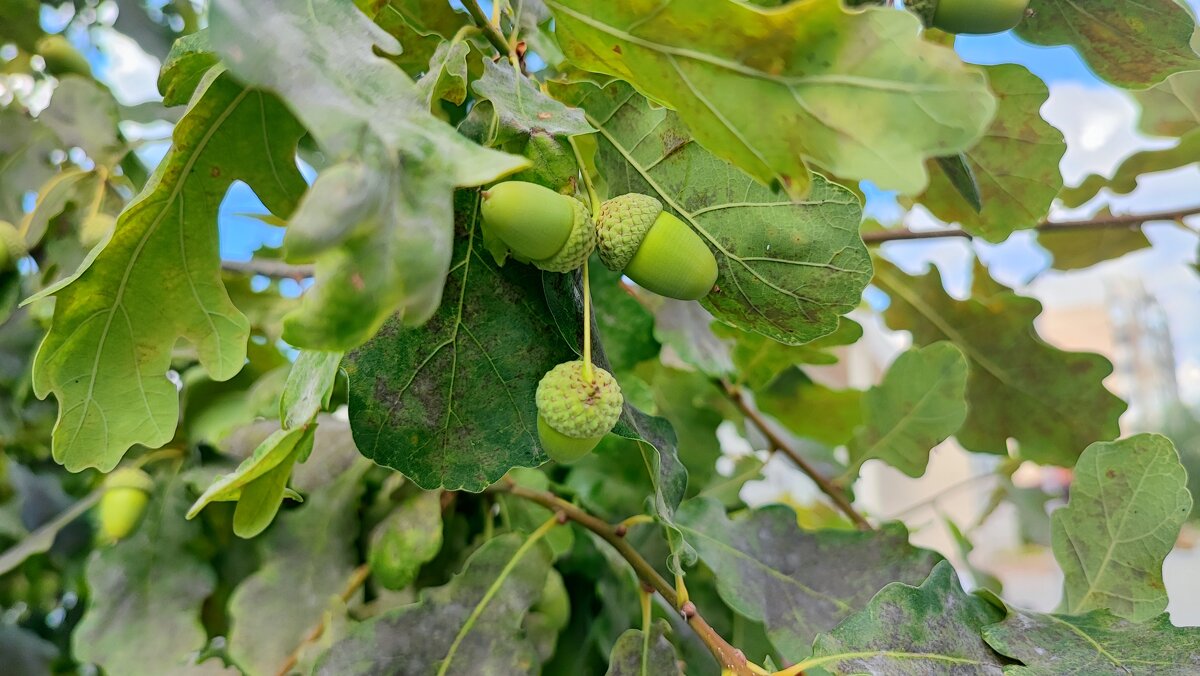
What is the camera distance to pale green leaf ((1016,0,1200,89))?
522 millimetres

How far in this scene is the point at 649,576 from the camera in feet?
1.82

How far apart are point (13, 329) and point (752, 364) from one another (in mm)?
709

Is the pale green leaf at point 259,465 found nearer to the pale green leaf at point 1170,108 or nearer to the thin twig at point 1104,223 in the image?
the thin twig at point 1104,223

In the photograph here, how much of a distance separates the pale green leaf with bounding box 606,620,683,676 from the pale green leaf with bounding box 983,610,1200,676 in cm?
20

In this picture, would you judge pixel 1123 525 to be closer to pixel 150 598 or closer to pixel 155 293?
pixel 155 293

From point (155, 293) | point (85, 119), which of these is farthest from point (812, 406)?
point (85, 119)

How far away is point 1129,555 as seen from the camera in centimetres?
53

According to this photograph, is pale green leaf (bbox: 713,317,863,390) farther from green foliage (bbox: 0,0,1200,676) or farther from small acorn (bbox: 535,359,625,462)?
small acorn (bbox: 535,359,625,462)

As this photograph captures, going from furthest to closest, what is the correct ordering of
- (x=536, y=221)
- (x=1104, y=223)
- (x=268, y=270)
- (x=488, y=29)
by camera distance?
(x=1104, y=223), (x=268, y=270), (x=488, y=29), (x=536, y=221)

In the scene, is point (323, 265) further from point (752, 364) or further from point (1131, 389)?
point (1131, 389)

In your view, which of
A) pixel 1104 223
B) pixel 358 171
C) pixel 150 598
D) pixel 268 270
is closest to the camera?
pixel 358 171

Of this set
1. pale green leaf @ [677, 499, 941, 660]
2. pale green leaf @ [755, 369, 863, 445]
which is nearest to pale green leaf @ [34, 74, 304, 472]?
pale green leaf @ [677, 499, 941, 660]

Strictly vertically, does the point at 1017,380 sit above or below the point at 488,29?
below

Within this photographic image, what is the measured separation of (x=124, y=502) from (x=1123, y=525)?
0.77 m
